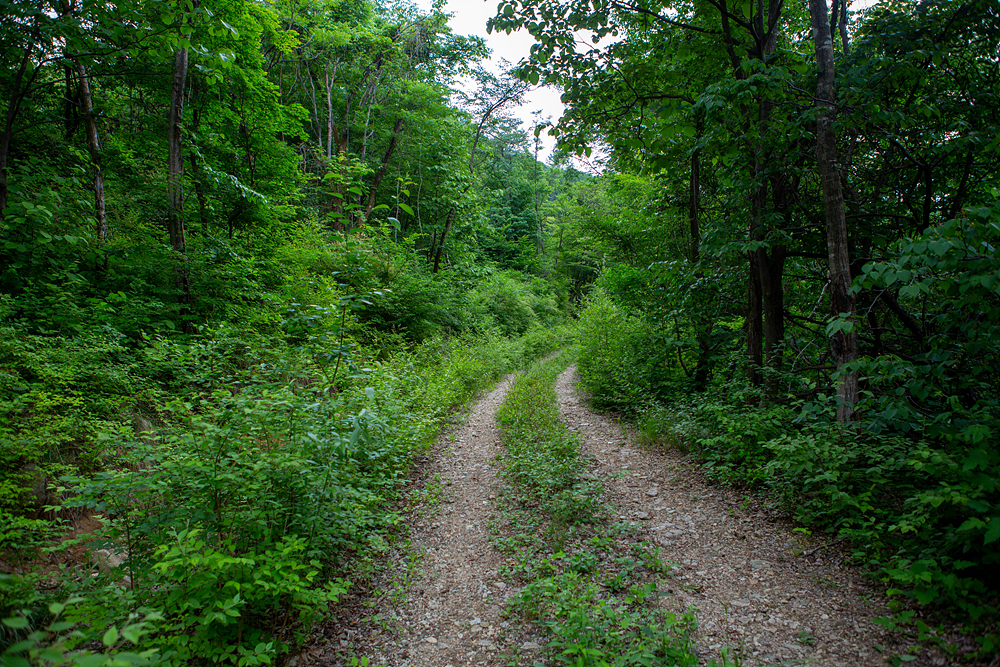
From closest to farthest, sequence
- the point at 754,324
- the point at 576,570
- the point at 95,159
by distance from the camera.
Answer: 1. the point at 576,570
2. the point at 754,324
3. the point at 95,159

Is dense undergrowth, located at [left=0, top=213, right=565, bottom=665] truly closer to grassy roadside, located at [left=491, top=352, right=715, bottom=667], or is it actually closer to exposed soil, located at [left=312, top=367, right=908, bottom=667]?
exposed soil, located at [left=312, top=367, right=908, bottom=667]

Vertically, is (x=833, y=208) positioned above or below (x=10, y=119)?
below

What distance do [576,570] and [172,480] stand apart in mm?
3647

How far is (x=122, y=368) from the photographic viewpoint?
5125mm

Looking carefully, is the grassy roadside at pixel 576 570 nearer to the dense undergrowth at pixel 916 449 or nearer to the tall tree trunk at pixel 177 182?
the dense undergrowth at pixel 916 449

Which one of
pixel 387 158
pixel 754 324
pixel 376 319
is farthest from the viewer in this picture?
pixel 387 158

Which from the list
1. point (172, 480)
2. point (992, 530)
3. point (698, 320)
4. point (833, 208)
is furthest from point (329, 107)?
point (992, 530)

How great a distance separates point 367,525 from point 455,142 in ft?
53.2

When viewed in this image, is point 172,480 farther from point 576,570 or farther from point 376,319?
point 376,319

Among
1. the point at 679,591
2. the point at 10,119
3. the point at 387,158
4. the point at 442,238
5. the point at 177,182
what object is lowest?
the point at 679,591

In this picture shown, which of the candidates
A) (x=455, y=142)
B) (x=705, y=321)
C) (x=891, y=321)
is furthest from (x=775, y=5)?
(x=455, y=142)

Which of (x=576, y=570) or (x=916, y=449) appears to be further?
(x=576, y=570)

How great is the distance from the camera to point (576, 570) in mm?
4188

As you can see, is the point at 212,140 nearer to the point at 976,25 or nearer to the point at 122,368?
the point at 122,368
